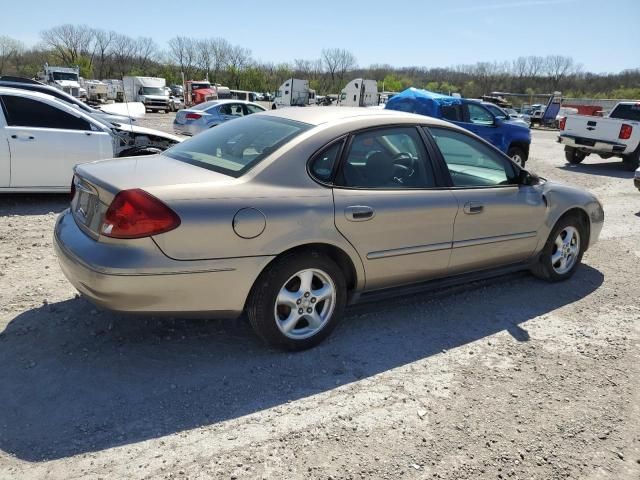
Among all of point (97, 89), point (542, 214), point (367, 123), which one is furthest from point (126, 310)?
point (97, 89)

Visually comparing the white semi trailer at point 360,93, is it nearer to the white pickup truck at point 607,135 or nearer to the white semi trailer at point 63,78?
the white pickup truck at point 607,135

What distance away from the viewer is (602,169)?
14867 millimetres

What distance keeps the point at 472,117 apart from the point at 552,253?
8.22 m

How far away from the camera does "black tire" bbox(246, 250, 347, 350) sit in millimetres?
3049

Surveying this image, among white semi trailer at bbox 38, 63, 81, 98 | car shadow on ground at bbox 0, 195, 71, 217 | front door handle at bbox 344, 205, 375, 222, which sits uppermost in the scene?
white semi trailer at bbox 38, 63, 81, 98

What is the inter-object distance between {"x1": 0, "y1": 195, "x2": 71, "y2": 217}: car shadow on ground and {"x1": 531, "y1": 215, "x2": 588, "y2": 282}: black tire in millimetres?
5873

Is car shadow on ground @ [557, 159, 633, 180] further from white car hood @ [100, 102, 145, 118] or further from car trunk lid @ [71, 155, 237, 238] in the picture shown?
car trunk lid @ [71, 155, 237, 238]

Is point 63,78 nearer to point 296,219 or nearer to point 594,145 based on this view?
point 594,145

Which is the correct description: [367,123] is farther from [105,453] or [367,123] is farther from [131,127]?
[131,127]

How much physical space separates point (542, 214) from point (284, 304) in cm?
260

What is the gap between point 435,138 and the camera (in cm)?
386

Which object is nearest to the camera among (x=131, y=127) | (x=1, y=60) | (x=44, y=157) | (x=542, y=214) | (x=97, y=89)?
(x=542, y=214)

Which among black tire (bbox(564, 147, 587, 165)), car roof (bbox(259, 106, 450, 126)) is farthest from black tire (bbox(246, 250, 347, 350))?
black tire (bbox(564, 147, 587, 165))

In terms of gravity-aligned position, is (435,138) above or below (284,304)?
above
